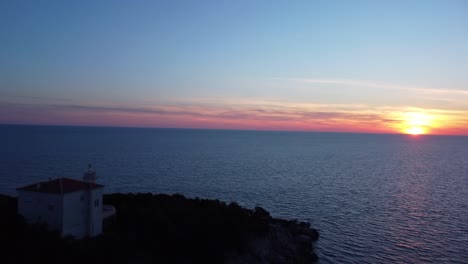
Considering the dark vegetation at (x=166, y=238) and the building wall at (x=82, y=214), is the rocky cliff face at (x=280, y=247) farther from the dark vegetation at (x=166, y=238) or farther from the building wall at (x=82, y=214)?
the building wall at (x=82, y=214)

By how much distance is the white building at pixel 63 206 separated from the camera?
2630 centimetres

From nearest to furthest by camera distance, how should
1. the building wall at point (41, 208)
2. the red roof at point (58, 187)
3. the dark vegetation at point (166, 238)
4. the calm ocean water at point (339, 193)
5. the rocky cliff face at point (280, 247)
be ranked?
the dark vegetation at point (166, 238) → the building wall at point (41, 208) → the red roof at point (58, 187) → the rocky cliff face at point (280, 247) → the calm ocean water at point (339, 193)

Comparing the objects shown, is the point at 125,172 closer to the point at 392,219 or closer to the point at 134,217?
the point at 134,217

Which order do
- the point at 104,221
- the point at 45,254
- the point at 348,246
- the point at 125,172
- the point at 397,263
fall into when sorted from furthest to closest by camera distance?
the point at 125,172 → the point at 348,246 → the point at 397,263 → the point at 104,221 → the point at 45,254

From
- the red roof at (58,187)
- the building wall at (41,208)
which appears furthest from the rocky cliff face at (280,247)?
the building wall at (41,208)

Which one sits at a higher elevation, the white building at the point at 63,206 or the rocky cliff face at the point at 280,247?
the white building at the point at 63,206

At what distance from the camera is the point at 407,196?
66.1 m

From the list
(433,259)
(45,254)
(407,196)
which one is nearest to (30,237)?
(45,254)

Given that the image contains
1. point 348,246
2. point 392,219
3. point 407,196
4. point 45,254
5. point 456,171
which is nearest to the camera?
point 45,254

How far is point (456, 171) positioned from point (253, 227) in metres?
88.3

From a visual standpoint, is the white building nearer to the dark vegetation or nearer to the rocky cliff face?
the dark vegetation

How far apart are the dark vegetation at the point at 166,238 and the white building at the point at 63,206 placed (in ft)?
2.50

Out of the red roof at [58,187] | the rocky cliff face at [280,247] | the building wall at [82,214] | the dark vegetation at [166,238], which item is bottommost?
the rocky cliff face at [280,247]

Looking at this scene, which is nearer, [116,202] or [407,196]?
[116,202]
